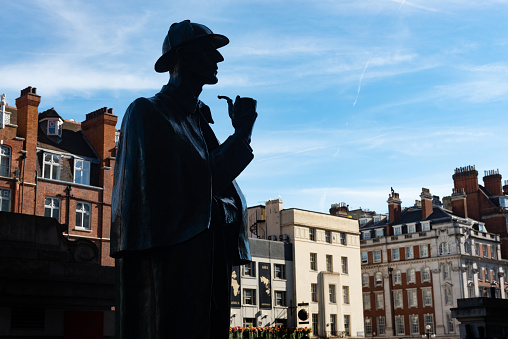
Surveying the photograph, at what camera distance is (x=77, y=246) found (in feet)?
46.7

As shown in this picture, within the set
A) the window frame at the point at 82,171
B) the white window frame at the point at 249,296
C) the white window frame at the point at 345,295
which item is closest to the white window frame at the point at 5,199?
the window frame at the point at 82,171

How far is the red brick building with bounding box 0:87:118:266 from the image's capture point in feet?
135

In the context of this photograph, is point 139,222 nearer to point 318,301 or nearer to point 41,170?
point 41,170

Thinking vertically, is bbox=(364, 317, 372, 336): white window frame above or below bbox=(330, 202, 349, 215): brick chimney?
below

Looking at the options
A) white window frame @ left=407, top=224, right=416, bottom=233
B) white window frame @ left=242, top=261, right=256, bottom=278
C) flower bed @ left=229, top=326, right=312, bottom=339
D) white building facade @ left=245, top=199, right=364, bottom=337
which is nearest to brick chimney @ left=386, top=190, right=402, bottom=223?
white window frame @ left=407, top=224, right=416, bottom=233

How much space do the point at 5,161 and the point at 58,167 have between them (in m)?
3.65

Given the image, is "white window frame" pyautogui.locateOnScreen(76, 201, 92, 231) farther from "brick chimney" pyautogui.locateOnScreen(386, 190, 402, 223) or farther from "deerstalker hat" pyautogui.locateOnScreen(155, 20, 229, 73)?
"brick chimney" pyautogui.locateOnScreen(386, 190, 402, 223)

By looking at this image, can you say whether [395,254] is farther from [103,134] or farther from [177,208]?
[177,208]

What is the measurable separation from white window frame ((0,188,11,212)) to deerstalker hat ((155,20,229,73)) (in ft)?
128

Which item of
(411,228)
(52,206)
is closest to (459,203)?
(411,228)

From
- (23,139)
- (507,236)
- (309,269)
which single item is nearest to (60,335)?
(23,139)

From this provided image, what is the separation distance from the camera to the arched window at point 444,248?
75438 mm

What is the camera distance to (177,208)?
137 inches

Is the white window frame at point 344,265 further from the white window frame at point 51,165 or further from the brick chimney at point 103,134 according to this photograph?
the white window frame at point 51,165
